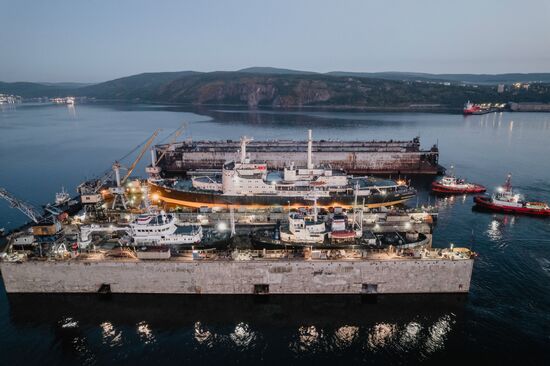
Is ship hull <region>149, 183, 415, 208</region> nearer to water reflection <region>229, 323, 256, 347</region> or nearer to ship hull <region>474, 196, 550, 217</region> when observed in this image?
ship hull <region>474, 196, 550, 217</region>

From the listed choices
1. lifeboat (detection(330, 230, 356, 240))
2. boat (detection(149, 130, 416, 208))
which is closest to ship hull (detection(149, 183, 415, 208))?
boat (detection(149, 130, 416, 208))

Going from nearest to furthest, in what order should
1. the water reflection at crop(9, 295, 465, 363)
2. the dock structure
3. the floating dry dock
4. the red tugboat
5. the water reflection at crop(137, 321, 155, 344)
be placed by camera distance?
the water reflection at crop(9, 295, 465, 363), the water reflection at crop(137, 321, 155, 344), the floating dry dock, the red tugboat, the dock structure

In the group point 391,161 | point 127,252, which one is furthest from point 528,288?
point 391,161

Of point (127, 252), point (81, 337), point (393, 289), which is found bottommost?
point (81, 337)

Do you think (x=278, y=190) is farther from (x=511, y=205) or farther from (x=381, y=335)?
(x=511, y=205)

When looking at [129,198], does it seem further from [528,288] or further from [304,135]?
[304,135]
